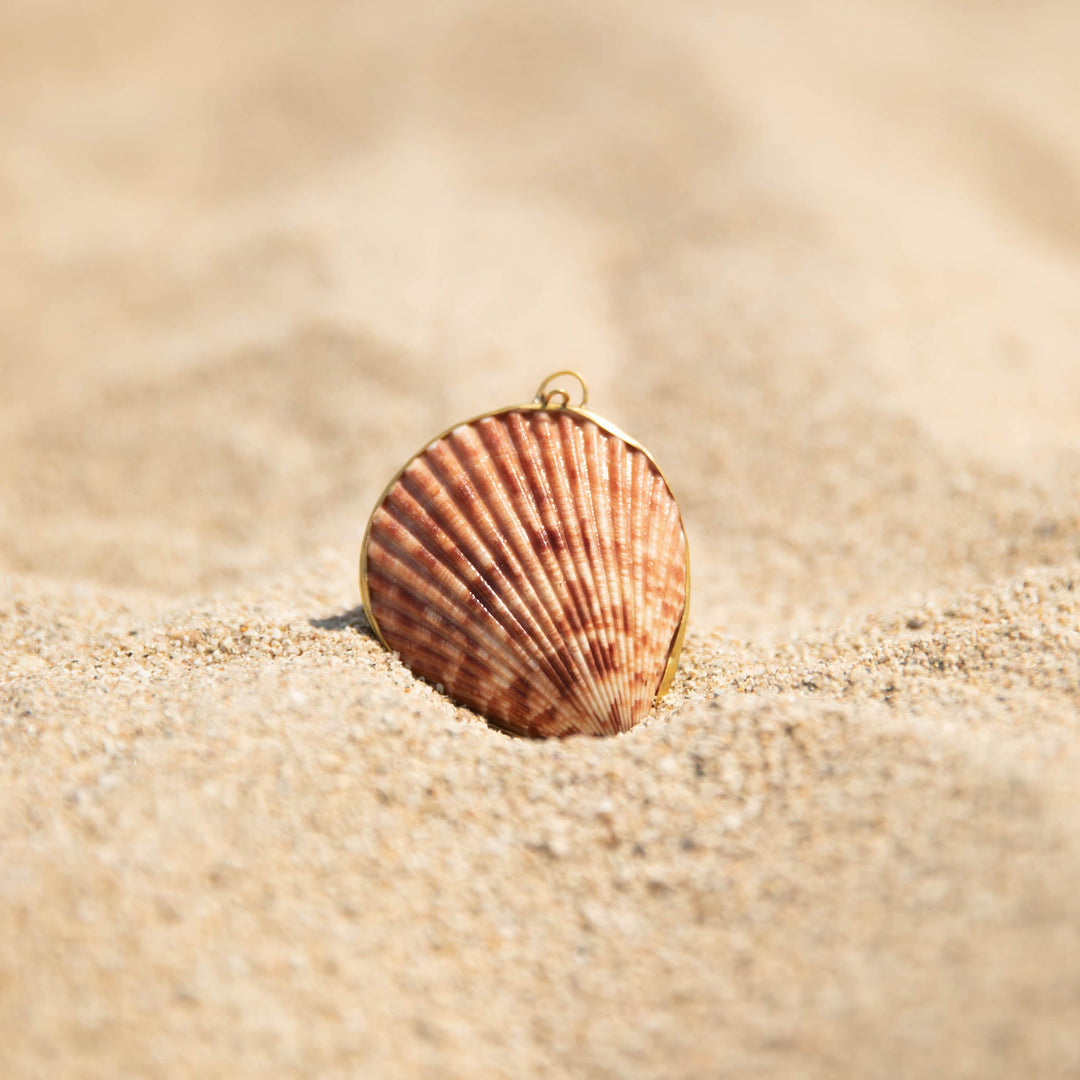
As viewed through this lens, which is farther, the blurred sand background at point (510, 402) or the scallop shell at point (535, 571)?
the scallop shell at point (535, 571)

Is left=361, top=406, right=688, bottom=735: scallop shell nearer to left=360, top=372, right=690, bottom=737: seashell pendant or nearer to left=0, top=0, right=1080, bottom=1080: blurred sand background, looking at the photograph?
left=360, top=372, right=690, bottom=737: seashell pendant

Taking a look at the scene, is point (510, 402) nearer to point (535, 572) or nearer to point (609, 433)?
point (609, 433)

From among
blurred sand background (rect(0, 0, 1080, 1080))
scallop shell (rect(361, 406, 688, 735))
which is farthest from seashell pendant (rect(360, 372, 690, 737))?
blurred sand background (rect(0, 0, 1080, 1080))

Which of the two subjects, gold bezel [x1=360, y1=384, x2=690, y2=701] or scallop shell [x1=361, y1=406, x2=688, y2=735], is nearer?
scallop shell [x1=361, y1=406, x2=688, y2=735]

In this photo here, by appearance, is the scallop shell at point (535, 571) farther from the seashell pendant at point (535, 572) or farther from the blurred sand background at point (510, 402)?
the blurred sand background at point (510, 402)

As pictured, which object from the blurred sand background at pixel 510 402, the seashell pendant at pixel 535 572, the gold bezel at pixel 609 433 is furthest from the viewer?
the gold bezel at pixel 609 433

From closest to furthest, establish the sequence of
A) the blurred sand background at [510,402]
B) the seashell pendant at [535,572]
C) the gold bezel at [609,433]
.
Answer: the blurred sand background at [510,402] < the seashell pendant at [535,572] < the gold bezel at [609,433]

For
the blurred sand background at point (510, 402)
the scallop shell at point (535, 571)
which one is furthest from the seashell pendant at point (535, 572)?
the blurred sand background at point (510, 402)
